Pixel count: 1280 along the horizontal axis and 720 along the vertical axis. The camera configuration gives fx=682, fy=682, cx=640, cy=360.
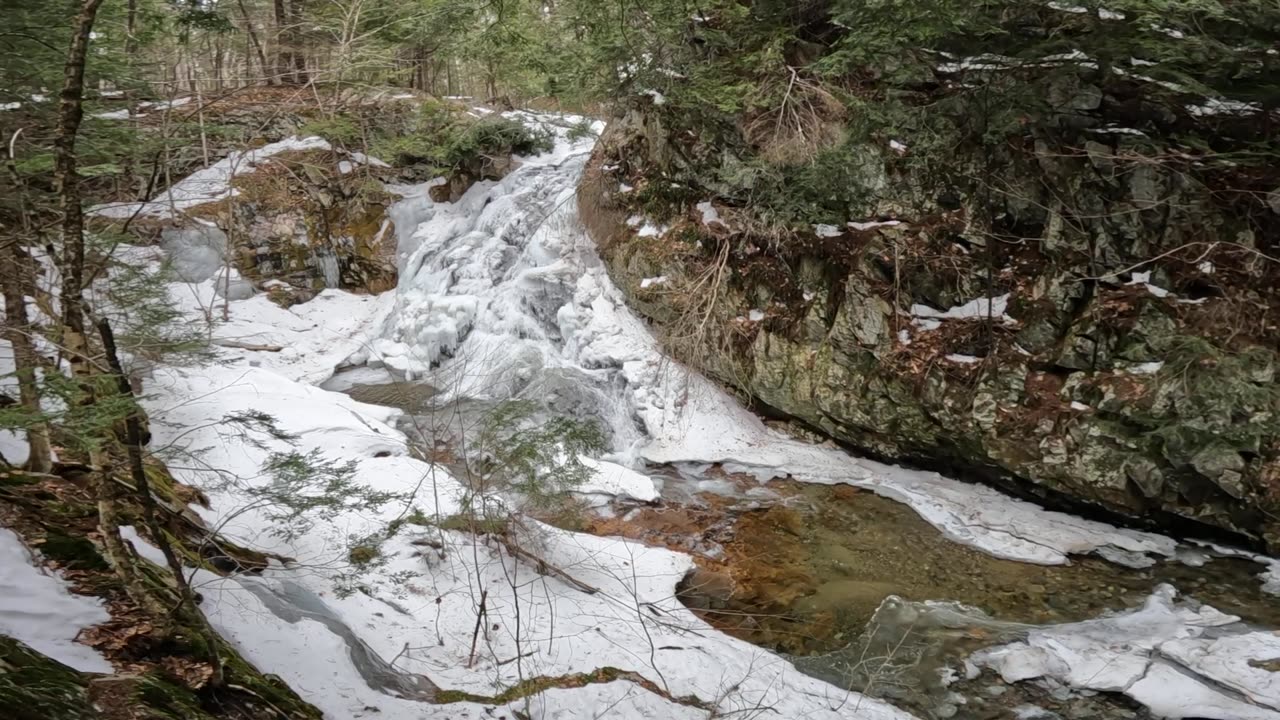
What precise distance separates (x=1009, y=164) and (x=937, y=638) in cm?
518

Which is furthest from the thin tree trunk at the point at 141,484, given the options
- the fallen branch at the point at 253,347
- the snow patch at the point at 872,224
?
the fallen branch at the point at 253,347

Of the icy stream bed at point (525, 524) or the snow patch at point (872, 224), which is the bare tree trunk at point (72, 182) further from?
the snow patch at point (872, 224)

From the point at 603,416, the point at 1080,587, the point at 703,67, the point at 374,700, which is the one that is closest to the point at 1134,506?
the point at 1080,587

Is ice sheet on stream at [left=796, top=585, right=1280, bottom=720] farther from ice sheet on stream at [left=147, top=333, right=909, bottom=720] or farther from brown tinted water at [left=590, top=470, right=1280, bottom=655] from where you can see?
ice sheet on stream at [left=147, top=333, right=909, bottom=720]

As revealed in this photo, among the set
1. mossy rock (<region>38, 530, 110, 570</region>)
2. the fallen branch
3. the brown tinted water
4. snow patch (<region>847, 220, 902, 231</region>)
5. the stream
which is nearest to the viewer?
mossy rock (<region>38, 530, 110, 570</region>)

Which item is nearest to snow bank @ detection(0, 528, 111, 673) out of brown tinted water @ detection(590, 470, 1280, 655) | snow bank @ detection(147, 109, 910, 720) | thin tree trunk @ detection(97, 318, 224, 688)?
thin tree trunk @ detection(97, 318, 224, 688)

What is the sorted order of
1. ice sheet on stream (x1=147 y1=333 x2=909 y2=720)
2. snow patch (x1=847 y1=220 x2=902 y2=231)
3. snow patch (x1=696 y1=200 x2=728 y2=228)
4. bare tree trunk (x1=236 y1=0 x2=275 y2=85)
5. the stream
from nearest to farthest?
bare tree trunk (x1=236 y1=0 x2=275 y2=85) → ice sheet on stream (x1=147 y1=333 x2=909 y2=720) → the stream → snow patch (x1=847 y1=220 x2=902 y2=231) → snow patch (x1=696 y1=200 x2=728 y2=228)

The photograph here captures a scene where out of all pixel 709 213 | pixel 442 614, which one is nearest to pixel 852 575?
pixel 442 614

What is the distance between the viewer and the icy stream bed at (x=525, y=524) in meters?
4.43

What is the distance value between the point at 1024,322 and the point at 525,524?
18.8 ft

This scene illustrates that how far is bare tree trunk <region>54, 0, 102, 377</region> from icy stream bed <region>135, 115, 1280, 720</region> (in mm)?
2026

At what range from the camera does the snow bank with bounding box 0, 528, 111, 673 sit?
2670 millimetres

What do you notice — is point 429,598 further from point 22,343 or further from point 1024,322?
point 1024,322

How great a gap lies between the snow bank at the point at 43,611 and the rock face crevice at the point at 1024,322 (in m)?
6.97
